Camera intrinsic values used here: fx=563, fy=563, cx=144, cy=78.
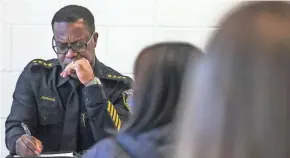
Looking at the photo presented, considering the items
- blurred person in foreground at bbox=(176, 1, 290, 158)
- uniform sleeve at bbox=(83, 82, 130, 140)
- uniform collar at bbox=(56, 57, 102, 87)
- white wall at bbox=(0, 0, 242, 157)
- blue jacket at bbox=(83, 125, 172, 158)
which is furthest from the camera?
white wall at bbox=(0, 0, 242, 157)

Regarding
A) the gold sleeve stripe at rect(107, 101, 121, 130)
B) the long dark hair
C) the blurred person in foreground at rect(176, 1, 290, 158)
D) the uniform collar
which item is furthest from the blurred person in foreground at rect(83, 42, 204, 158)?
the uniform collar

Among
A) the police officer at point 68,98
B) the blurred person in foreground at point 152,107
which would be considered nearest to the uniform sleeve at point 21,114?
the police officer at point 68,98

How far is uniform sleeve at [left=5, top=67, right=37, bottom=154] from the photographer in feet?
6.09

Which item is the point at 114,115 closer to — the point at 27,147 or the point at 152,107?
the point at 27,147

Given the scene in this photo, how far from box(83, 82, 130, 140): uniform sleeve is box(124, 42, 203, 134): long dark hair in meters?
0.62

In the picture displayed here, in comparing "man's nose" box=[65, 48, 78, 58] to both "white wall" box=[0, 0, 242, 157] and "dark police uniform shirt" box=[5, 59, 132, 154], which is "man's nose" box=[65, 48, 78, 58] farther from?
"white wall" box=[0, 0, 242, 157]

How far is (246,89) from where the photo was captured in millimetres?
552

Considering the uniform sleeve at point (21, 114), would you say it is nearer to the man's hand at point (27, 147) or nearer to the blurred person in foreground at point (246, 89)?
the man's hand at point (27, 147)

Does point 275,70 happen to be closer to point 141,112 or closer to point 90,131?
point 141,112

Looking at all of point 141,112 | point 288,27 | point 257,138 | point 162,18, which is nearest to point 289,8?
point 288,27

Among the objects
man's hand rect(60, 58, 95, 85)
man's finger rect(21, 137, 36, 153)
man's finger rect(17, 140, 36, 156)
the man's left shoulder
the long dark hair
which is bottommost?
man's finger rect(17, 140, 36, 156)

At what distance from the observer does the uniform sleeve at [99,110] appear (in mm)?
1782

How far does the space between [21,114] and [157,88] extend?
0.88 metres

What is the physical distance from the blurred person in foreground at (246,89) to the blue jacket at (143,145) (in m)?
0.46
